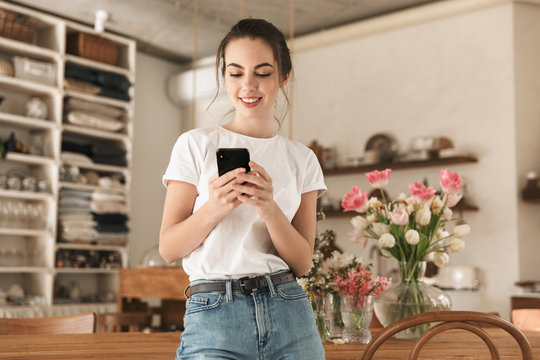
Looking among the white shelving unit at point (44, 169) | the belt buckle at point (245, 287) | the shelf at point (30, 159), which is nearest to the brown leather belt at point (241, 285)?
the belt buckle at point (245, 287)

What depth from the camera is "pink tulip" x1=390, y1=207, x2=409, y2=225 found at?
6.49ft

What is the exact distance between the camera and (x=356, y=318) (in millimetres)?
1854

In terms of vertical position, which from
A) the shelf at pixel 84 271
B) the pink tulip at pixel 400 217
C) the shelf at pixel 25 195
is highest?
the shelf at pixel 25 195

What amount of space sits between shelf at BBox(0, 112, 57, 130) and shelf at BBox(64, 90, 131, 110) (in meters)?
0.33

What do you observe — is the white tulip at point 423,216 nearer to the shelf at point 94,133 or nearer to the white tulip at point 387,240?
the white tulip at point 387,240

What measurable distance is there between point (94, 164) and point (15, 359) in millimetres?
4620

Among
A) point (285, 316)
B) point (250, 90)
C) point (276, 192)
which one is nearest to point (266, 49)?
point (250, 90)

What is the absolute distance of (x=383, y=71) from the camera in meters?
5.78

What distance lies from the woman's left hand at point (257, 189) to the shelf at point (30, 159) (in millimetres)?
4634

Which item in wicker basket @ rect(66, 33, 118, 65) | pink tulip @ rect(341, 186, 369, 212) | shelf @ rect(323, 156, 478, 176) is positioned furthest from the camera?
wicker basket @ rect(66, 33, 118, 65)

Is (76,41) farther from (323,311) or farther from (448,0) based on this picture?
(323,311)

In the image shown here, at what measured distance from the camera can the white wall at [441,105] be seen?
502cm

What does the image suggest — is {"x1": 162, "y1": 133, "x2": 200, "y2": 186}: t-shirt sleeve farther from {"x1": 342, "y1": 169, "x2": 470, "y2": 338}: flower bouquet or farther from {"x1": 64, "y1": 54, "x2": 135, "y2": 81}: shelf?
{"x1": 64, "y1": 54, "x2": 135, "y2": 81}: shelf

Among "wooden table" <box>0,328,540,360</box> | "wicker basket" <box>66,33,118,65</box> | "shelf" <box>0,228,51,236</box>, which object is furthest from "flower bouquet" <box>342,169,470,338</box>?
"wicker basket" <box>66,33,118,65</box>
